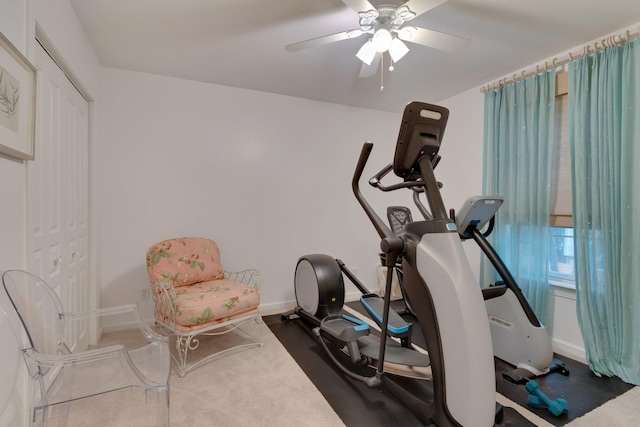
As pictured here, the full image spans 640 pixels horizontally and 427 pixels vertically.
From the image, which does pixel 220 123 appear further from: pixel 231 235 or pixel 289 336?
pixel 289 336

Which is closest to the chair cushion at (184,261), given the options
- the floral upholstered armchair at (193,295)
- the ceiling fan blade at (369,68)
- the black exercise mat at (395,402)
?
the floral upholstered armchair at (193,295)

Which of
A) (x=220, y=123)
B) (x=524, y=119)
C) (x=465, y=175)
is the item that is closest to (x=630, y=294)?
(x=524, y=119)

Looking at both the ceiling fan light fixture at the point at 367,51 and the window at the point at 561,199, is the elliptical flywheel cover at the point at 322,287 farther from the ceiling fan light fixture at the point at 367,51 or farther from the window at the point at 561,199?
the window at the point at 561,199

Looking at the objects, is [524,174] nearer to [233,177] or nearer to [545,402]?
[545,402]

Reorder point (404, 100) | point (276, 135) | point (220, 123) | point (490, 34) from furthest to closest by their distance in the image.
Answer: point (404, 100), point (276, 135), point (220, 123), point (490, 34)

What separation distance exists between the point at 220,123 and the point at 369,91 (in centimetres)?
174

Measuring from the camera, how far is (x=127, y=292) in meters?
2.87

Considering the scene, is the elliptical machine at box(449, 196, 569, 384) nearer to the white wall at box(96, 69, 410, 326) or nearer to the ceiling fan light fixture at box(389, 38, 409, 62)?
the ceiling fan light fixture at box(389, 38, 409, 62)

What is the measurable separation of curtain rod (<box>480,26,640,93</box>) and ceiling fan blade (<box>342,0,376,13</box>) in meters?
1.90

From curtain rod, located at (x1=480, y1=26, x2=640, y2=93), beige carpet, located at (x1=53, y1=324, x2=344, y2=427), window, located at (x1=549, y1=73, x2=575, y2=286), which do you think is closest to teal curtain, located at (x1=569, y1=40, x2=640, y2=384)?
curtain rod, located at (x1=480, y1=26, x2=640, y2=93)

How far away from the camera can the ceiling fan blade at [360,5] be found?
5.17 ft

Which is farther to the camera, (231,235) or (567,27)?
(231,235)

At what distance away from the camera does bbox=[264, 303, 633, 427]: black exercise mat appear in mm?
1679

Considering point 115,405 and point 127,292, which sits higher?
point 127,292
